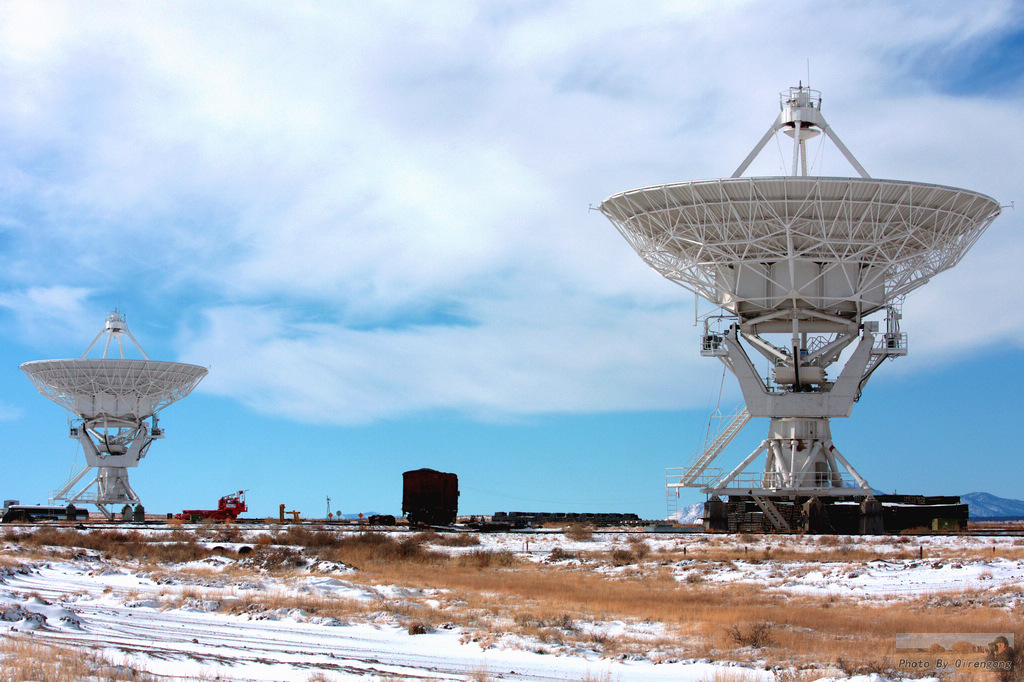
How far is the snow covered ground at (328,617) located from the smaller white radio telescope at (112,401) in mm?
38408

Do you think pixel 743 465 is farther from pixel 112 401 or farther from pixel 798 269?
pixel 112 401

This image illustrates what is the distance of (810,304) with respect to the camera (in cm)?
4562

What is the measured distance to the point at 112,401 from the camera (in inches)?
2761

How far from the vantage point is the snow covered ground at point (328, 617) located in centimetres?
1451

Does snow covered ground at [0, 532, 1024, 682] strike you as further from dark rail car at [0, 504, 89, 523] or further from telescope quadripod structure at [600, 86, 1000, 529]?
dark rail car at [0, 504, 89, 523]

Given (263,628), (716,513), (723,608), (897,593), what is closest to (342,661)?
→ (263,628)

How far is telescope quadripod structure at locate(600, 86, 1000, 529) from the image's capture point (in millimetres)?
42875

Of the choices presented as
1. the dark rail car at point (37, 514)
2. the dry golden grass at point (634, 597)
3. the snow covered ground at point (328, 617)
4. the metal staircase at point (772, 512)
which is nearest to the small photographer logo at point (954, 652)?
the dry golden grass at point (634, 597)

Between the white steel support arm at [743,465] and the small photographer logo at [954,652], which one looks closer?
the small photographer logo at [954,652]

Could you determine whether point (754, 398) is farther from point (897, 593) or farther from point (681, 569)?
point (897, 593)

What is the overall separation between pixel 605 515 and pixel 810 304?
37.6 meters

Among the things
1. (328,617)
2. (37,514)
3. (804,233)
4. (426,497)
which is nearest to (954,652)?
(328,617)

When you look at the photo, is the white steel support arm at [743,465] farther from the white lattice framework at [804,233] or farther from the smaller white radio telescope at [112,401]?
the smaller white radio telescope at [112,401]

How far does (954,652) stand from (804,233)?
30.3 m
